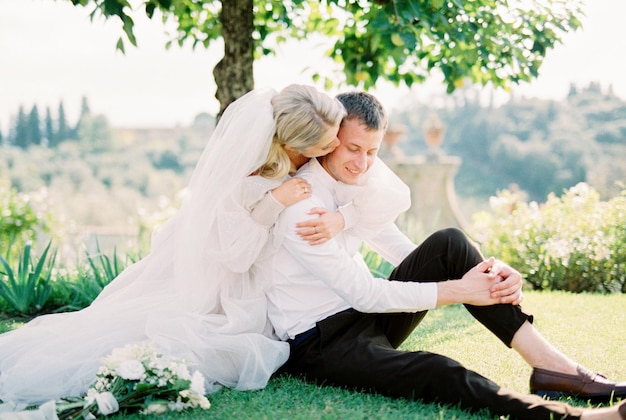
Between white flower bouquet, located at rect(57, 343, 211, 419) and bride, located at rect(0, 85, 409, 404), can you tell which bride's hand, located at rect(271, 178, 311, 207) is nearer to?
bride, located at rect(0, 85, 409, 404)

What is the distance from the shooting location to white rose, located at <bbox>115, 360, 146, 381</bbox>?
2438 mm

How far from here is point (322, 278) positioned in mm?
2727

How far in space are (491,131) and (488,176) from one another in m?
2.37

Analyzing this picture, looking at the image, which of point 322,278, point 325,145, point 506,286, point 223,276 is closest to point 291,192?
point 325,145

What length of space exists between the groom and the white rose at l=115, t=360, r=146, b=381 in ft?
2.30

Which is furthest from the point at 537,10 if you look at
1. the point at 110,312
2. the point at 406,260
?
the point at 110,312

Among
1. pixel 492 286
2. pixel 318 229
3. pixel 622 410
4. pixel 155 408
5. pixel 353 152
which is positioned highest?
pixel 353 152

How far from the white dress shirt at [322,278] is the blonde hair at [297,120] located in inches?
5.8

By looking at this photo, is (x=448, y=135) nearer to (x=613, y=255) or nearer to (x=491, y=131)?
(x=491, y=131)

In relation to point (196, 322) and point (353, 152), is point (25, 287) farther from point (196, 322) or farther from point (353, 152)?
point (353, 152)

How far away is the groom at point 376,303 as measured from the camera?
260 centimetres

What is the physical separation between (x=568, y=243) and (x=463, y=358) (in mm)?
3385

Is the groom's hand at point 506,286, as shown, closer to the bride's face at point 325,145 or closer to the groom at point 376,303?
the groom at point 376,303

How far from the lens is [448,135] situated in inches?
1367
